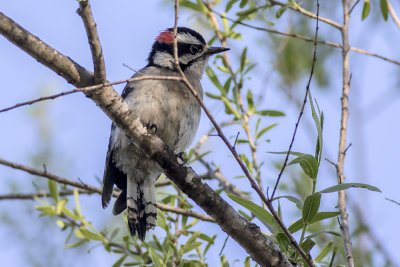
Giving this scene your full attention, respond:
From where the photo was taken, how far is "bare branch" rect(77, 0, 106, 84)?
100 inches

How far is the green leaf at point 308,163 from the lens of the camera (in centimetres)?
265

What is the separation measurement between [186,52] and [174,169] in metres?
2.46

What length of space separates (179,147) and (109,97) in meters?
1.97

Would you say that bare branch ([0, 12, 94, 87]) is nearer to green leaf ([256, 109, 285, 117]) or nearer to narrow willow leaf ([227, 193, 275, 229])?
narrow willow leaf ([227, 193, 275, 229])

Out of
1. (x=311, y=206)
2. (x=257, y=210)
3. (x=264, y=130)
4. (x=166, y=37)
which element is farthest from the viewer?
(x=166, y=37)

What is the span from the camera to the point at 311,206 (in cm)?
267

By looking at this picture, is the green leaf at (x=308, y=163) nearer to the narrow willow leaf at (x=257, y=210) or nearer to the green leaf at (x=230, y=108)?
the narrow willow leaf at (x=257, y=210)

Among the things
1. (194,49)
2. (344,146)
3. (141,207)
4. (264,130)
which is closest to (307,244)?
(344,146)

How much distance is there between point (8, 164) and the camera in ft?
12.3

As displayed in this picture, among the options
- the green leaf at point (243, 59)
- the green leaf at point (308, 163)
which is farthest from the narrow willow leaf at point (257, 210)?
the green leaf at point (243, 59)

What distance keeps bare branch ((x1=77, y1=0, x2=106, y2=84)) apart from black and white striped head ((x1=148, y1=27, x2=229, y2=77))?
235 cm

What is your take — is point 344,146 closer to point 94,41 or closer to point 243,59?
point 243,59

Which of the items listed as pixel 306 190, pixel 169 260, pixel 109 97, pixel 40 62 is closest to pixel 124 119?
pixel 109 97

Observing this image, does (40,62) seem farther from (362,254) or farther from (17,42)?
(362,254)
